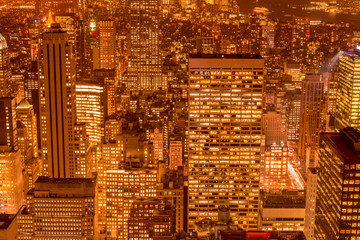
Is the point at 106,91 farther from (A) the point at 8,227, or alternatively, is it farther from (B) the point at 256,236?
(B) the point at 256,236

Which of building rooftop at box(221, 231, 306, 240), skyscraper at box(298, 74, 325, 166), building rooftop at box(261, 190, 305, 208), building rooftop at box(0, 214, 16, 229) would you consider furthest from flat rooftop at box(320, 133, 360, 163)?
skyscraper at box(298, 74, 325, 166)

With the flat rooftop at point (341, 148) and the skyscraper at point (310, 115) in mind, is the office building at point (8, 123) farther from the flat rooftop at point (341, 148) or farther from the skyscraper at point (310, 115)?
the flat rooftop at point (341, 148)

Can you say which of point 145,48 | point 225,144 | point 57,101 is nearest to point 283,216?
point 225,144

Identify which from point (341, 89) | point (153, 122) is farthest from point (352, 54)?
point (153, 122)

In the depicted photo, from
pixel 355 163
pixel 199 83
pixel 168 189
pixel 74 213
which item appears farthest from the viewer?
pixel 168 189

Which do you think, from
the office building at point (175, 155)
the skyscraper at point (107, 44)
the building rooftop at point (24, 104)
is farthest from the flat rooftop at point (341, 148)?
the skyscraper at point (107, 44)

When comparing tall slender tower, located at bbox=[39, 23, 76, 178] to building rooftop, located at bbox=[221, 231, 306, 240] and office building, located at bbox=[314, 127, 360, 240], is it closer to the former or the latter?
building rooftop, located at bbox=[221, 231, 306, 240]

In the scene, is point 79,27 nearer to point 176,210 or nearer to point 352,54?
point 176,210
